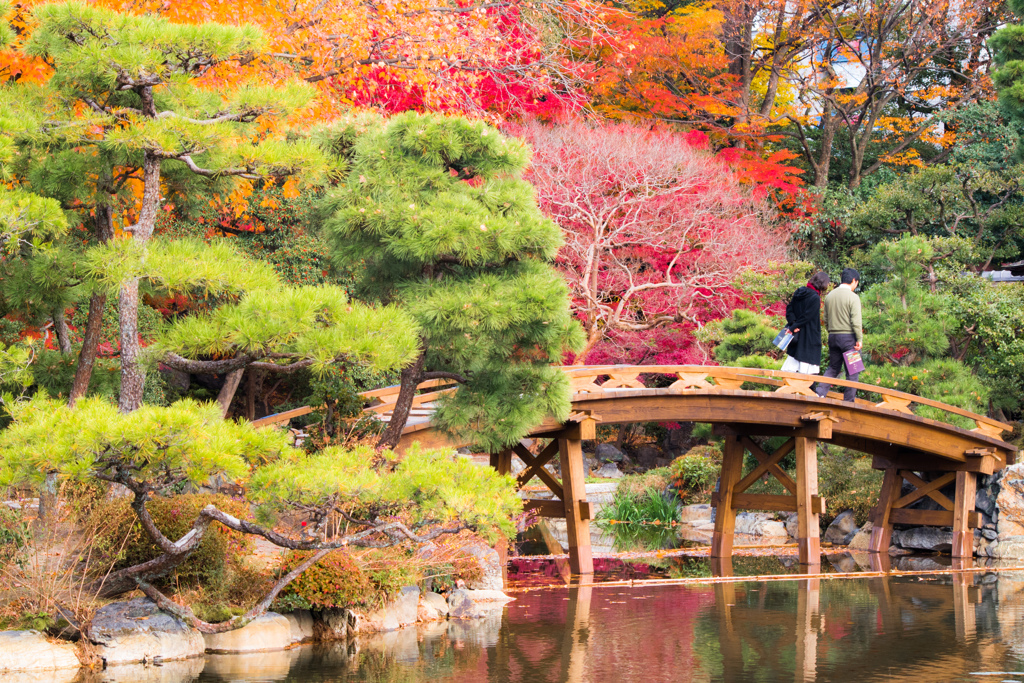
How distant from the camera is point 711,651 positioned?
781 cm

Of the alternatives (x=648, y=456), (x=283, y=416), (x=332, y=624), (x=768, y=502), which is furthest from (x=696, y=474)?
(x=332, y=624)

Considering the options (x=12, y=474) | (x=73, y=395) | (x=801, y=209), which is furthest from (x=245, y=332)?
(x=801, y=209)

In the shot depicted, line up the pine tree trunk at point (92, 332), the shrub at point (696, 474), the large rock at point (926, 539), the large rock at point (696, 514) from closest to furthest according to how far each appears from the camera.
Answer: the pine tree trunk at point (92, 332) → the large rock at point (926, 539) → the large rock at point (696, 514) → the shrub at point (696, 474)

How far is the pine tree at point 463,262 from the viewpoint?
843cm

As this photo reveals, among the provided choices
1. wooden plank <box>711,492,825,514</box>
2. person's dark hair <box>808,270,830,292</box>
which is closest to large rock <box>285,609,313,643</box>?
person's dark hair <box>808,270,830,292</box>

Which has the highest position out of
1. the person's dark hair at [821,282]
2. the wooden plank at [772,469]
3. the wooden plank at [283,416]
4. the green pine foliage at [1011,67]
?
the green pine foliage at [1011,67]

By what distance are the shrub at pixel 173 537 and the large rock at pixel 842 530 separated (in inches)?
431

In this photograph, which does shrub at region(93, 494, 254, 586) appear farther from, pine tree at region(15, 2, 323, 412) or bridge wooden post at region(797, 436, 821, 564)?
bridge wooden post at region(797, 436, 821, 564)

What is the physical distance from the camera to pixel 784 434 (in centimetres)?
1429

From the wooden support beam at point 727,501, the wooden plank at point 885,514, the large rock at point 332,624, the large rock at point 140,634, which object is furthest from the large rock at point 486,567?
the wooden plank at point 885,514

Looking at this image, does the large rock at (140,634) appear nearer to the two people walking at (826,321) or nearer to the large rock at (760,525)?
the two people walking at (826,321)

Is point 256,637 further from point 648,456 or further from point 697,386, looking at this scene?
point 648,456

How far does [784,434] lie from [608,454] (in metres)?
8.90

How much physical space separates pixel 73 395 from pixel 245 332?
9.42 ft
